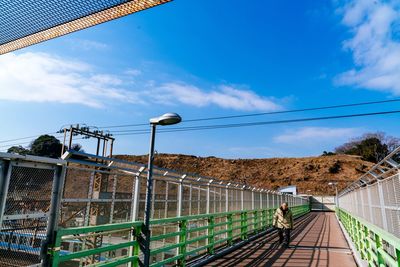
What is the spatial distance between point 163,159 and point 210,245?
65.1 m

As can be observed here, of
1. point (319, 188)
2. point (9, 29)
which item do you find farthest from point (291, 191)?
point (9, 29)

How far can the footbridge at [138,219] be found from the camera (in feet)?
10.2

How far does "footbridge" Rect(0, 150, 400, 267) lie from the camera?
310 cm

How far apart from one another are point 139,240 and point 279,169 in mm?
66380

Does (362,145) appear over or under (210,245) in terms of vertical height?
over

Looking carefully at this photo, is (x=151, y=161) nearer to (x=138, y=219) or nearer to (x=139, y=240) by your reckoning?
(x=139, y=240)

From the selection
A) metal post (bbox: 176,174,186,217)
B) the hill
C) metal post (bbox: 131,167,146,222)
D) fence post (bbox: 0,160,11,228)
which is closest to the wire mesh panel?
fence post (bbox: 0,160,11,228)

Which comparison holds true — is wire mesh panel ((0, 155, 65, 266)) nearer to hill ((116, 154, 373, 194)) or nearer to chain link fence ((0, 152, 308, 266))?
chain link fence ((0, 152, 308, 266))

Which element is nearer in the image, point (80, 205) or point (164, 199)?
point (80, 205)

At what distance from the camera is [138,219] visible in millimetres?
6406

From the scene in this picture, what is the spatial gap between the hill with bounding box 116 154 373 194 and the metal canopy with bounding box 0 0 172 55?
6062 cm

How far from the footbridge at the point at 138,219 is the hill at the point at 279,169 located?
168 ft

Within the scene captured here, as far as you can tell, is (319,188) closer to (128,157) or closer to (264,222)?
(128,157)

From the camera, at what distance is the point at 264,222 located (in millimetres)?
15938
